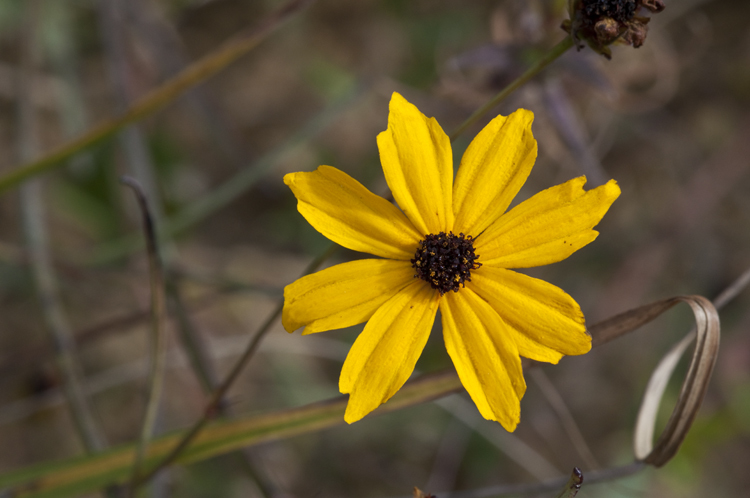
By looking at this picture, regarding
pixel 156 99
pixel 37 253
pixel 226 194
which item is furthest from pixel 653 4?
pixel 37 253

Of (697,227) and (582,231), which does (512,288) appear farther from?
(697,227)

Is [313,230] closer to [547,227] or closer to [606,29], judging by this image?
[547,227]

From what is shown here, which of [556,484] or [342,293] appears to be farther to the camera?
[556,484]

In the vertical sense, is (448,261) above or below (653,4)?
below

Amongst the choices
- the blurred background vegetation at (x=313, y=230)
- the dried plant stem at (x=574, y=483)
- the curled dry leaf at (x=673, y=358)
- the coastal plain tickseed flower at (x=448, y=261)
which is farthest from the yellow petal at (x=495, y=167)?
the blurred background vegetation at (x=313, y=230)

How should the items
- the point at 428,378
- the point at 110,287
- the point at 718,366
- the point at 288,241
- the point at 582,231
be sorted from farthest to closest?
the point at 288,241, the point at 718,366, the point at 110,287, the point at 428,378, the point at 582,231

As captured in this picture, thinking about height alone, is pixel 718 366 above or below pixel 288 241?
below

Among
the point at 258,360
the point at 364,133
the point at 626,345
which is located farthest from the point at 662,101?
the point at 258,360
